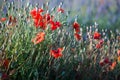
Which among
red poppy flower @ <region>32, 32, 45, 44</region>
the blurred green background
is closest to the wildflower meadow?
red poppy flower @ <region>32, 32, 45, 44</region>

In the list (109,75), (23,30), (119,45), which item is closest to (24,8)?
(23,30)

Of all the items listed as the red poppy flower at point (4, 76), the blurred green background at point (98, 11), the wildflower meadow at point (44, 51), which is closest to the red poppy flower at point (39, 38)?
the wildflower meadow at point (44, 51)

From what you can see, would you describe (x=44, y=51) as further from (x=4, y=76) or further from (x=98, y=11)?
(x=98, y=11)

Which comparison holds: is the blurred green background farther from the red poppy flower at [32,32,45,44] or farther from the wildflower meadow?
the red poppy flower at [32,32,45,44]

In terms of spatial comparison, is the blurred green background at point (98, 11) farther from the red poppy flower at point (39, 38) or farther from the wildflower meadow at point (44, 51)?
the red poppy flower at point (39, 38)

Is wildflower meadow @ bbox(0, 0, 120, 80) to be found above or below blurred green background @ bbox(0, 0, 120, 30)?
below

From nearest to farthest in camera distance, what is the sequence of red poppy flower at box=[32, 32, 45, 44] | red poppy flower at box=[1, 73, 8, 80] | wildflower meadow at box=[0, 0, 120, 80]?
red poppy flower at box=[1, 73, 8, 80]
red poppy flower at box=[32, 32, 45, 44]
wildflower meadow at box=[0, 0, 120, 80]

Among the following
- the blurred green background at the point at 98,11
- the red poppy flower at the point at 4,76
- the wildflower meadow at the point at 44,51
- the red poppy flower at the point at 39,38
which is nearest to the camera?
the red poppy flower at the point at 4,76

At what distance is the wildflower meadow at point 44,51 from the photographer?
3.58m

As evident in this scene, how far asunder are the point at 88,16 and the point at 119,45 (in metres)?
3.29

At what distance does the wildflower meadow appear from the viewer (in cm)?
358

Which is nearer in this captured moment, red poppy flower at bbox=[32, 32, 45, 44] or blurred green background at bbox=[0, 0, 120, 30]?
red poppy flower at bbox=[32, 32, 45, 44]

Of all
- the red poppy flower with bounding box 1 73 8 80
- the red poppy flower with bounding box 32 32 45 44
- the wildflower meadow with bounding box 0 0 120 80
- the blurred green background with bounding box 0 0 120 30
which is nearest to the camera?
the red poppy flower with bounding box 1 73 8 80

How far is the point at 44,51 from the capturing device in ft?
12.7
